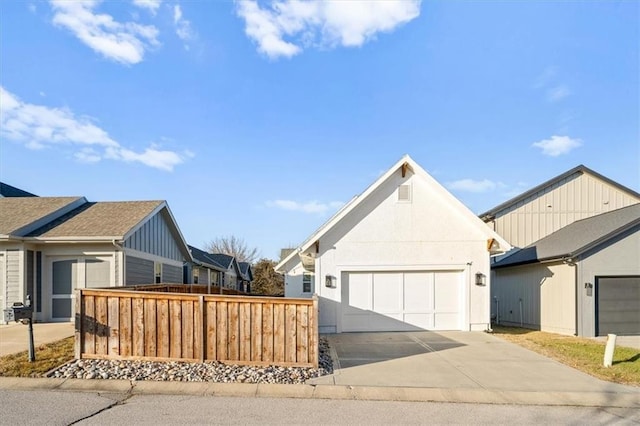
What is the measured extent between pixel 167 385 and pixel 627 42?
1690 cm

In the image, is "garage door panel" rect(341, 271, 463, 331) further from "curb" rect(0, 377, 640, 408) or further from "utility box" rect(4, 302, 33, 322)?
"utility box" rect(4, 302, 33, 322)

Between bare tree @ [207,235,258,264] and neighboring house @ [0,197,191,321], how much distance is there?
43.5 metres

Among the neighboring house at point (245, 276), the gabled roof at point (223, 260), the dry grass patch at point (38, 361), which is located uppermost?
the gabled roof at point (223, 260)

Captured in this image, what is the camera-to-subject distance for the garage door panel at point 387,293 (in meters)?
14.2

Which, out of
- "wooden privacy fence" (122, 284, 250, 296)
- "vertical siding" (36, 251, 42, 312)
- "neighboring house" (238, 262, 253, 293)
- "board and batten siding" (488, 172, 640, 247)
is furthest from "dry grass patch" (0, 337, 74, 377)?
"neighboring house" (238, 262, 253, 293)

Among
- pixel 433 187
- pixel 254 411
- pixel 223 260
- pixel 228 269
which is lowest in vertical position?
pixel 228 269

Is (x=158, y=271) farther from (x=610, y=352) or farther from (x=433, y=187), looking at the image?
(x=610, y=352)

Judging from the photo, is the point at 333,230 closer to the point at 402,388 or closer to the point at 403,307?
the point at 403,307

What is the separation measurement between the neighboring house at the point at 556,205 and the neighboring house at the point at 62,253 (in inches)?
628

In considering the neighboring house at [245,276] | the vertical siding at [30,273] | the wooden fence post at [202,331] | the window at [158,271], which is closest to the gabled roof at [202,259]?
the window at [158,271]

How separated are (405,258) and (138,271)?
9.63 metres

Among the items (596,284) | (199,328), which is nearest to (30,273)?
(199,328)

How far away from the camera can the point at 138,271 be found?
1612 cm

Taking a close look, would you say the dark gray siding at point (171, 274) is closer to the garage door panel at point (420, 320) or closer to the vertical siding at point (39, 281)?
the vertical siding at point (39, 281)
